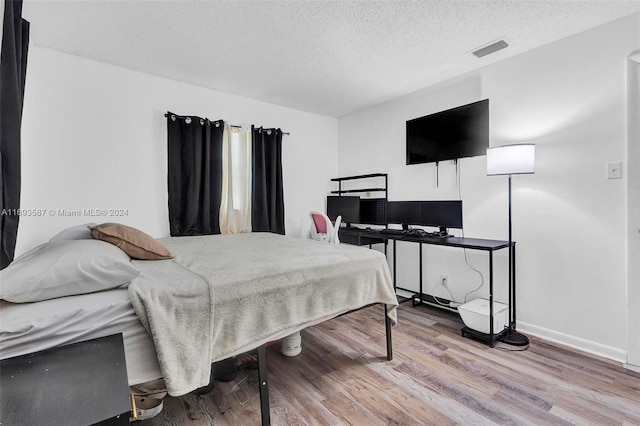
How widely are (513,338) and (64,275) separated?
3079mm

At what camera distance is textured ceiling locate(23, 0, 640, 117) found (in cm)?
203

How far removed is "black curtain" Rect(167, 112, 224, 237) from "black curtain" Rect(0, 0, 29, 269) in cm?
153

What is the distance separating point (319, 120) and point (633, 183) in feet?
11.7

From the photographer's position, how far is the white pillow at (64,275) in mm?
1089

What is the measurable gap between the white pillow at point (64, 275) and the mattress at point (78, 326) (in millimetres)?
35

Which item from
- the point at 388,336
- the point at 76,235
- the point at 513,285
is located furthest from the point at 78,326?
the point at 513,285

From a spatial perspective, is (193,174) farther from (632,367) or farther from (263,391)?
(632,367)

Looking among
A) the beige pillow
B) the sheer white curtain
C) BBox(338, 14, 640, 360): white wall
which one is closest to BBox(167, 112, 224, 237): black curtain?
the sheer white curtain

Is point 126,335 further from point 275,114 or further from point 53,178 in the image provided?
point 275,114

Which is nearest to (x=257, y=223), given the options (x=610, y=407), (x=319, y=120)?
(x=319, y=120)

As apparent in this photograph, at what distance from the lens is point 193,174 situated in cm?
329

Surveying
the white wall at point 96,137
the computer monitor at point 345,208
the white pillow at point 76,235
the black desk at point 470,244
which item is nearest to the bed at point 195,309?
the white pillow at point 76,235

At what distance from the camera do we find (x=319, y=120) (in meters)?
4.55

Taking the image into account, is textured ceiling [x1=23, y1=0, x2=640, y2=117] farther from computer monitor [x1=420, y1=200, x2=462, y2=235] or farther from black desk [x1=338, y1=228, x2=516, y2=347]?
black desk [x1=338, y1=228, x2=516, y2=347]
